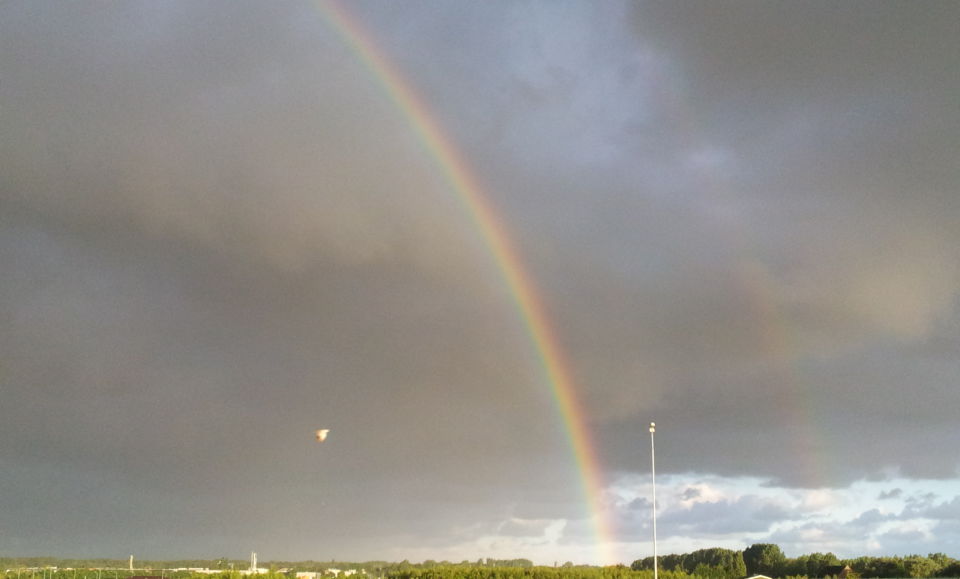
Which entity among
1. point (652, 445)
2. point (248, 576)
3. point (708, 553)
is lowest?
point (708, 553)

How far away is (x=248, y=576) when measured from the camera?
71.8 meters

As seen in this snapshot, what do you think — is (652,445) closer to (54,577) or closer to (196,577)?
(196,577)

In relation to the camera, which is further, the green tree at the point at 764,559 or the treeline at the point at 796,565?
the green tree at the point at 764,559

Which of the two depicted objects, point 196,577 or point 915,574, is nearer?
point 196,577

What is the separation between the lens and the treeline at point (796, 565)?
88.7 m

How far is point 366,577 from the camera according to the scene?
86.9m

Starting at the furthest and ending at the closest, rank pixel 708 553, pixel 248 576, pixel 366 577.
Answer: pixel 708 553
pixel 366 577
pixel 248 576

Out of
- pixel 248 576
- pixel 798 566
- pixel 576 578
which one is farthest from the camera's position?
pixel 798 566

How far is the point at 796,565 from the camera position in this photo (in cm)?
12150

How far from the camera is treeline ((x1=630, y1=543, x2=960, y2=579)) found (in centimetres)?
8869

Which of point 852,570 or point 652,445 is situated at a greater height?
point 652,445

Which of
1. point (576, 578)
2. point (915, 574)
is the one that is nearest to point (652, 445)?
point (576, 578)

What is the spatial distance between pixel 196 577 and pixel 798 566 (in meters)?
81.6

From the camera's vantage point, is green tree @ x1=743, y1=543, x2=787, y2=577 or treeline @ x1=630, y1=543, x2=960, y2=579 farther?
green tree @ x1=743, y1=543, x2=787, y2=577
